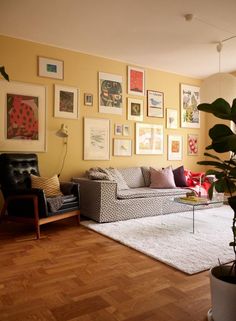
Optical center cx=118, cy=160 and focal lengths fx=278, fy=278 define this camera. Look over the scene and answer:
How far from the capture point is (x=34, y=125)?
4254 millimetres

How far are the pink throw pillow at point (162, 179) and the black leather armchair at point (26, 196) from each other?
163 centimetres

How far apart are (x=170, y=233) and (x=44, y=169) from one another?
2.19 meters

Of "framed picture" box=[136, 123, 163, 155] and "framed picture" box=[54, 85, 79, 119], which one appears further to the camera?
"framed picture" box=[136, 123, 163, 155]

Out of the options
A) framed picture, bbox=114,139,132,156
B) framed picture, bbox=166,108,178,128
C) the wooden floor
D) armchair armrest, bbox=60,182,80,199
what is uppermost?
framed picture, bbox=166,108,178,128

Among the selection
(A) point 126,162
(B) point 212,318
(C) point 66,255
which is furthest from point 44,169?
(B) point 212,318

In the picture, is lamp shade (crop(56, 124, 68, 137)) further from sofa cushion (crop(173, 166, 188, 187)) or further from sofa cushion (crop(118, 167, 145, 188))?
sofa cushion (crop(173, 166, 188, 187))

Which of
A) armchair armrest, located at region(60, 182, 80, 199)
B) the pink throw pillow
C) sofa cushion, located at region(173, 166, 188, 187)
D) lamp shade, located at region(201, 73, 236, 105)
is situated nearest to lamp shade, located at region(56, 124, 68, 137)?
armchair armrest, located at region(60, 182, 80, 199)

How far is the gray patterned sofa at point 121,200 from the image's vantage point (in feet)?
12.7

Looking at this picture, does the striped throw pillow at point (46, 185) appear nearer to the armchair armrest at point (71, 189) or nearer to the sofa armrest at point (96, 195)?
the armchair armrest at point (71, 189)

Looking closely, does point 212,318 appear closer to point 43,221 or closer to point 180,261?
point 180,261

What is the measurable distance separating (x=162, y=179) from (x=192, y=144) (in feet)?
5.89

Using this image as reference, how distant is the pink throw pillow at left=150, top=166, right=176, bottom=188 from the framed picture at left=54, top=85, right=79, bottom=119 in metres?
1.72

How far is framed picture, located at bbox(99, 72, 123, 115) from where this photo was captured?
4883 millimetres

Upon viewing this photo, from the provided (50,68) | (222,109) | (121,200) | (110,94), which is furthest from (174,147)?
(222,109)
